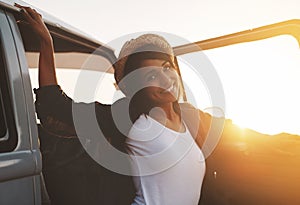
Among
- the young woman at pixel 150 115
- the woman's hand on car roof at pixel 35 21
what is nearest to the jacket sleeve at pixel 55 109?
the young woman at pixel 150 115

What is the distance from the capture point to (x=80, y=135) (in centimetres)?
188

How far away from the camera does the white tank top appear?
1.71m

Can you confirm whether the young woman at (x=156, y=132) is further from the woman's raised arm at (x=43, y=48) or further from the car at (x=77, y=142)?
the woman's raised arm at (x=43, y=48)

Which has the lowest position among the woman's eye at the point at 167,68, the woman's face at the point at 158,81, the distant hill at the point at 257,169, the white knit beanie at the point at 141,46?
the distant hill at the point at 257,169

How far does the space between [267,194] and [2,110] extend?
2034mm

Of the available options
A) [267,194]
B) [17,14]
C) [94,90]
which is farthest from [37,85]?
[267,194]

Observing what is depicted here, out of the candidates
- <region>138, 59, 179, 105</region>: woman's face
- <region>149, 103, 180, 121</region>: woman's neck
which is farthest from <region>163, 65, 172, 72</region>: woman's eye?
<region>149, 103, 180, 121</region>: woman's neck

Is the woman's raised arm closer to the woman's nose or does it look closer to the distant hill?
the woman's nose

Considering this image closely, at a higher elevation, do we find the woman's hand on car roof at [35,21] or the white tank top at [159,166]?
the woman's hand on car roof at [35,21]

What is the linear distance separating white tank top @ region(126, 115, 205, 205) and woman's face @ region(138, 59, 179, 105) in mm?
117

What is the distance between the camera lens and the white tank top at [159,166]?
5.61 feet

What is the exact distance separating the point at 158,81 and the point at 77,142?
52cm

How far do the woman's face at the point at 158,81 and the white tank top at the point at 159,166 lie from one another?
4.6 inches

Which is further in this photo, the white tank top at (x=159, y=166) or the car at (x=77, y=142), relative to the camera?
the white tank top at (x=159, y=166)
